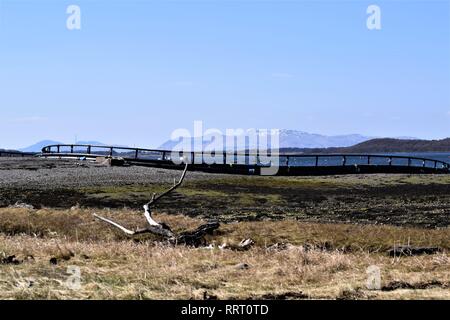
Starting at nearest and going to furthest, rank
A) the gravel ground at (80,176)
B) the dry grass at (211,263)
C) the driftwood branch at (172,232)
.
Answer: the dry grass at (211,263) → the driftwood branch at (172,232) → the gravel ground at (80,176)

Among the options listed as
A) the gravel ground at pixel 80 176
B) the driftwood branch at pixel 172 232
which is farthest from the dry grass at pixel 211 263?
the gravel ground at pixel 80 176

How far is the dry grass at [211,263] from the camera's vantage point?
27.1ft

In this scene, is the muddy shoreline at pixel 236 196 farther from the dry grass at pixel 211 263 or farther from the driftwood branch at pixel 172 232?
the driftwood branch at pixel 172 232

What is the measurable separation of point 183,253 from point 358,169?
52050 millimetres

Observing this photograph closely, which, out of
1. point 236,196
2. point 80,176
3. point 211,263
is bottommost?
point 236,196

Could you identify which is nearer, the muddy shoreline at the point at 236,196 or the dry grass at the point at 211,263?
the dry grass at the point at 211,263

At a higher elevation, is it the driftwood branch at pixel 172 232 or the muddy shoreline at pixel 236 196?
the driftwood branch at pixel 172 232

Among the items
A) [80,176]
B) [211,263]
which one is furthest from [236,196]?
[211,263]

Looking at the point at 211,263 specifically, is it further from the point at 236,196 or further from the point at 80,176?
the point at 80,176

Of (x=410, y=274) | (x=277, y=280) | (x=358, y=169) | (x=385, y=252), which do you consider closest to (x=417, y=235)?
(x=385, y=252)

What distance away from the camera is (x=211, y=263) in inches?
440

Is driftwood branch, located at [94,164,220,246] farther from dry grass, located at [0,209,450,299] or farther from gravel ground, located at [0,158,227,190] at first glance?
gravel ground, located at [0,158,227,190]

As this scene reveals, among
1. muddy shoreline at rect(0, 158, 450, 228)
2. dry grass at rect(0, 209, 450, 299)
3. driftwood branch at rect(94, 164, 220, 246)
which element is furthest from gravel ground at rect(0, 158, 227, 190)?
driftwood branch at rect(94, 164, 220, 246)
